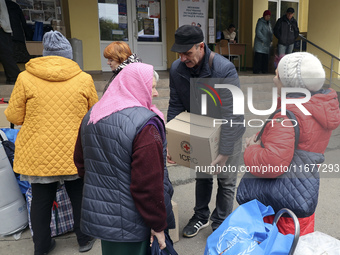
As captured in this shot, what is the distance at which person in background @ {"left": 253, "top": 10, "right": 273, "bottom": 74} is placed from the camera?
29.0 feet

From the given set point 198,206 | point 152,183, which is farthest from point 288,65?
point 198,206

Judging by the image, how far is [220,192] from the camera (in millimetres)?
2727

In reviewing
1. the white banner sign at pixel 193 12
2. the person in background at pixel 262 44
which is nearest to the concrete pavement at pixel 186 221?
the person in background at pixel 262 44

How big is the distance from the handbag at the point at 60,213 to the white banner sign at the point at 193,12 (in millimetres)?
6835

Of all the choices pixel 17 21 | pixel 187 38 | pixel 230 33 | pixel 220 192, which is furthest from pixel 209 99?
pixel 230 33

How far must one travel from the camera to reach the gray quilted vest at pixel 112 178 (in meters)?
1.49

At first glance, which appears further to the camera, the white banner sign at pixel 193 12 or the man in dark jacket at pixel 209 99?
the white banner sign at pixel 193 12

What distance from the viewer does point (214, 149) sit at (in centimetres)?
235

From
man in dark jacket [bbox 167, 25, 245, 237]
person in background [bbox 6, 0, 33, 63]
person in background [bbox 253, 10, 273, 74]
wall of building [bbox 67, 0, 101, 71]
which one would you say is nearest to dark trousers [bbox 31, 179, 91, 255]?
man in dark jacket [bbox 167, 25, 245, 237]

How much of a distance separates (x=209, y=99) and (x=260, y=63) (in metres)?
7.07

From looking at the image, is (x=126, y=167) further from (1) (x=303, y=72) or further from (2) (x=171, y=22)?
(2) (x=171, y=22)

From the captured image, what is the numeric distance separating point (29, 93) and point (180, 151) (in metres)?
Result: 1.22

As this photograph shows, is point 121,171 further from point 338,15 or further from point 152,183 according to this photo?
point 338,15

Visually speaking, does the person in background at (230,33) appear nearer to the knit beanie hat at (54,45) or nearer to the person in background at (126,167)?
the knit beanie hat at (54,45)
